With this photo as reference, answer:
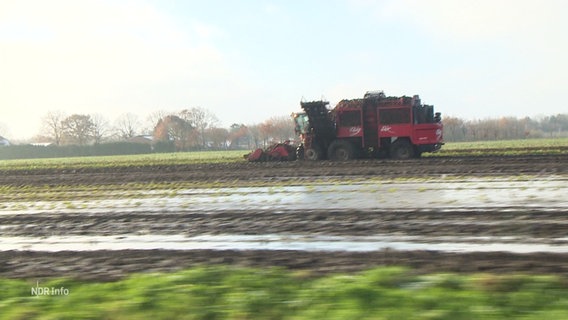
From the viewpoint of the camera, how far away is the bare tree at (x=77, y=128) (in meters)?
85.8

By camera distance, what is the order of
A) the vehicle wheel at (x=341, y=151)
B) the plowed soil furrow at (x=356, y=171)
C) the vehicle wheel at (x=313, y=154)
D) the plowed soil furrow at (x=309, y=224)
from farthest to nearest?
the vehicle wheel at (x=313, y=154)
the vehicle wheel at (x=341, y=151)
the plowed soil furrow at (x=356, y=171)
the plowed soil furrow at (x=309, y=224)

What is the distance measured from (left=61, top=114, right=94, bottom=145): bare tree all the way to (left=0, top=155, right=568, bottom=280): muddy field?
242 feet

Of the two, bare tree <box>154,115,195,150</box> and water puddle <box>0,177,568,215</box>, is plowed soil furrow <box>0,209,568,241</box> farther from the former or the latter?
bare tree <box>154,115,195,150</box>

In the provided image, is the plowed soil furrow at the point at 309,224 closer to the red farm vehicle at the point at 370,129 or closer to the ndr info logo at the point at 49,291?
the ndr info logo at the point at 49,291

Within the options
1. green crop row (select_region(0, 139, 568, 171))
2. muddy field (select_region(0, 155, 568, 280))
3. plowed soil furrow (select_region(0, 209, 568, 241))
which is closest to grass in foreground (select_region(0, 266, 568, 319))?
muddy field (select_region(0, 155, 568, 280))

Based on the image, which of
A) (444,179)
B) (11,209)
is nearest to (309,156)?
(444,179)

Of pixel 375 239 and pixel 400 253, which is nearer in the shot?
pixel 400 253

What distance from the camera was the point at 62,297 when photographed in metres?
5.43

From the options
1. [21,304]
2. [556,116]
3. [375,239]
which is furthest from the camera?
[556,116]

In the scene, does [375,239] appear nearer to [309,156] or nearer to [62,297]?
[62,297]

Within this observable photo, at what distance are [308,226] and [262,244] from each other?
150cm

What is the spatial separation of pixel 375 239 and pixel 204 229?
3201 mm

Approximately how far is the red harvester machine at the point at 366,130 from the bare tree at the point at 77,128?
6680 centimetres

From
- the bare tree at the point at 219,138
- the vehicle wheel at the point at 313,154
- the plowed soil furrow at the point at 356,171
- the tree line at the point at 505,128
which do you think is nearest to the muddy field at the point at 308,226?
the plowed soil furrow at the point at 356,171
